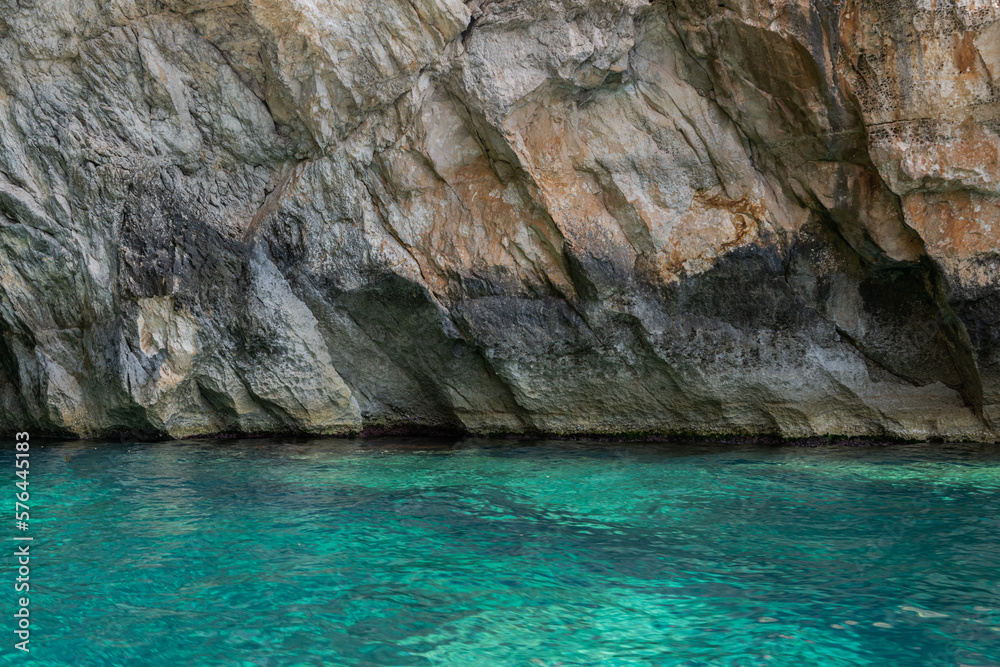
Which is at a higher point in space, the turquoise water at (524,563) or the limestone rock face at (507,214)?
the limestone rock face at (507,214)

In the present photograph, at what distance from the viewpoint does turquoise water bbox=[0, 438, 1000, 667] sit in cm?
412

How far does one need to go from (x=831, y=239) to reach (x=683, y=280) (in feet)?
6.20

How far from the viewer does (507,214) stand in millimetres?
10055

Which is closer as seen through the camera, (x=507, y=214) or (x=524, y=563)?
(x=524, y=563)

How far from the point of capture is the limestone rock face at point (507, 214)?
8750 mm

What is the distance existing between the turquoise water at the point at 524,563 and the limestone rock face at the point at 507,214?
167cm

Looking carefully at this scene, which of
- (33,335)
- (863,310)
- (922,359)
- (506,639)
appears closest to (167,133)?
(33,335)

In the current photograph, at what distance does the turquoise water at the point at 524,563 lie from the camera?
412 centimetres

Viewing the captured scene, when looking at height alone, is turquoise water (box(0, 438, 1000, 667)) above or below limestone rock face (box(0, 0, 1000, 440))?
below

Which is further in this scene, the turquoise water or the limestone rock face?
the limestone rock face

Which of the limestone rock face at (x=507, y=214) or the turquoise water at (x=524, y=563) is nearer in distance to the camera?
the turquoise water at (x=524, y=563)

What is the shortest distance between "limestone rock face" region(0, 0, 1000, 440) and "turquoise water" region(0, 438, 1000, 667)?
167 centimetres

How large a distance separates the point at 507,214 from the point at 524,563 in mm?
5663

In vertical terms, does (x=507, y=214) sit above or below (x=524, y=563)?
above
